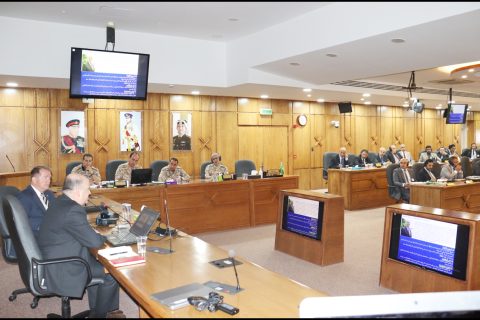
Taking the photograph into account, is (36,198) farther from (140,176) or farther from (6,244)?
(140,176)

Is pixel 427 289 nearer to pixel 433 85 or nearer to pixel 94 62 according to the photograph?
pixel 94 62

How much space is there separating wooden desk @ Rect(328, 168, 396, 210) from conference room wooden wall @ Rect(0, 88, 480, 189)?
261cm

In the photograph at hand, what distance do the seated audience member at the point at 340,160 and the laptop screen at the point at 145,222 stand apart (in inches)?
302

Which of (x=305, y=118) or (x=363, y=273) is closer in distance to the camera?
(x=363, y=273)

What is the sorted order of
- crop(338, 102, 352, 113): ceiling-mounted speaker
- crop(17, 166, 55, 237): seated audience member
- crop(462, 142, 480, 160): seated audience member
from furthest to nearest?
crop(462, 142, 480, 160): seated audience member → crop(338, 102, 352, 113): ceiling-mounted speaker → crop(17, 166, 55, 237): seated audience member

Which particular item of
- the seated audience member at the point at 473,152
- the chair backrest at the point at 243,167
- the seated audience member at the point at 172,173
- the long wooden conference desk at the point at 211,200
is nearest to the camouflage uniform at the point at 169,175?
the seated audience member at the point at 172,173

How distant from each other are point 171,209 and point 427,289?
409cm

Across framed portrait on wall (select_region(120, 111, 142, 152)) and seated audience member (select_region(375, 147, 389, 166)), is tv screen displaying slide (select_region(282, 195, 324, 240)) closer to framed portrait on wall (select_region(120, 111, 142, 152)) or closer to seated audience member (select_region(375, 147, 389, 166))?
framed portrait on wall (select_region(120, 111, 142, 152))

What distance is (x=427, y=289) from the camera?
157 inches

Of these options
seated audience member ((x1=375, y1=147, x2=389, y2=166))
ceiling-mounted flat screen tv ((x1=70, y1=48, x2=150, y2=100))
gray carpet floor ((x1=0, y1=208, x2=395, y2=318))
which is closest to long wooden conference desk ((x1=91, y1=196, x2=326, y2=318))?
gray carpet floor ((x1=0, y1=208, x2=395, y2=318))

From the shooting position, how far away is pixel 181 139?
10.1 metres

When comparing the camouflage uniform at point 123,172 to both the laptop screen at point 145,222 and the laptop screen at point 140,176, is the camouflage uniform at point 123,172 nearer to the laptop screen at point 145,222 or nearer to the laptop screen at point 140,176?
the laptop screen at point 140,176

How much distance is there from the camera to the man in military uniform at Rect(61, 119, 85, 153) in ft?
28.4

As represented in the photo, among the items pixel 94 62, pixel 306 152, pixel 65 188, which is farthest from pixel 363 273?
Answer: pixel 306 152
